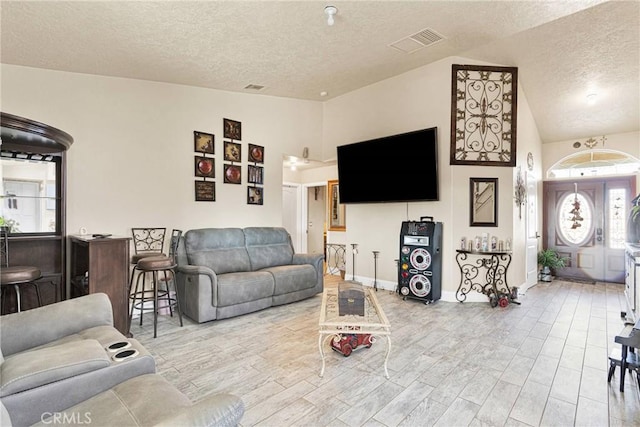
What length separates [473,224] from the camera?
14.8ft

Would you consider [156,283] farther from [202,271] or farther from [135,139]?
[135,139]

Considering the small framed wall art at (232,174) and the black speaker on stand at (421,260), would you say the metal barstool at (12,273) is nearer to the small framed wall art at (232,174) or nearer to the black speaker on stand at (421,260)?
the small framed wall art at (232,174)

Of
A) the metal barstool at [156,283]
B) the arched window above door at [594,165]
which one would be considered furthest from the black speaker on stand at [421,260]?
the arched window above door at [594,165]

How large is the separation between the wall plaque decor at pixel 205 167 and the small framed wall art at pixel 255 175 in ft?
1.91

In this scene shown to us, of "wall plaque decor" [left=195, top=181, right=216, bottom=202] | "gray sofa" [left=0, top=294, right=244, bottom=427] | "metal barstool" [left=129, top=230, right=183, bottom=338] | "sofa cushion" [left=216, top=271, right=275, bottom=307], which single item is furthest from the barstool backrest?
"gray sofa" [left=0, top=294, right=244, bottom=427]

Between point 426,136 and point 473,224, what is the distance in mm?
1447

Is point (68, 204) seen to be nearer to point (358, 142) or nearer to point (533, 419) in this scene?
point (358, 142)

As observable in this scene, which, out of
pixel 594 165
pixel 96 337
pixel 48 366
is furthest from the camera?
pixel 594 165

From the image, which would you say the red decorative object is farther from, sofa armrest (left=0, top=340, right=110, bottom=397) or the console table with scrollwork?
the console table with scrollwork

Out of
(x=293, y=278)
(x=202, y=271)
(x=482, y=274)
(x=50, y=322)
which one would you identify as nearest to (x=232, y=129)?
(x=202, y=271)

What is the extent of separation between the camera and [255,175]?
5.12m

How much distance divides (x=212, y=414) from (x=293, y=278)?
324 cm

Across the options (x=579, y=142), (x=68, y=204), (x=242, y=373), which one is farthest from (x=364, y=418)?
(x=579, y=142)

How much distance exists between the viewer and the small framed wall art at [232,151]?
477 cm
